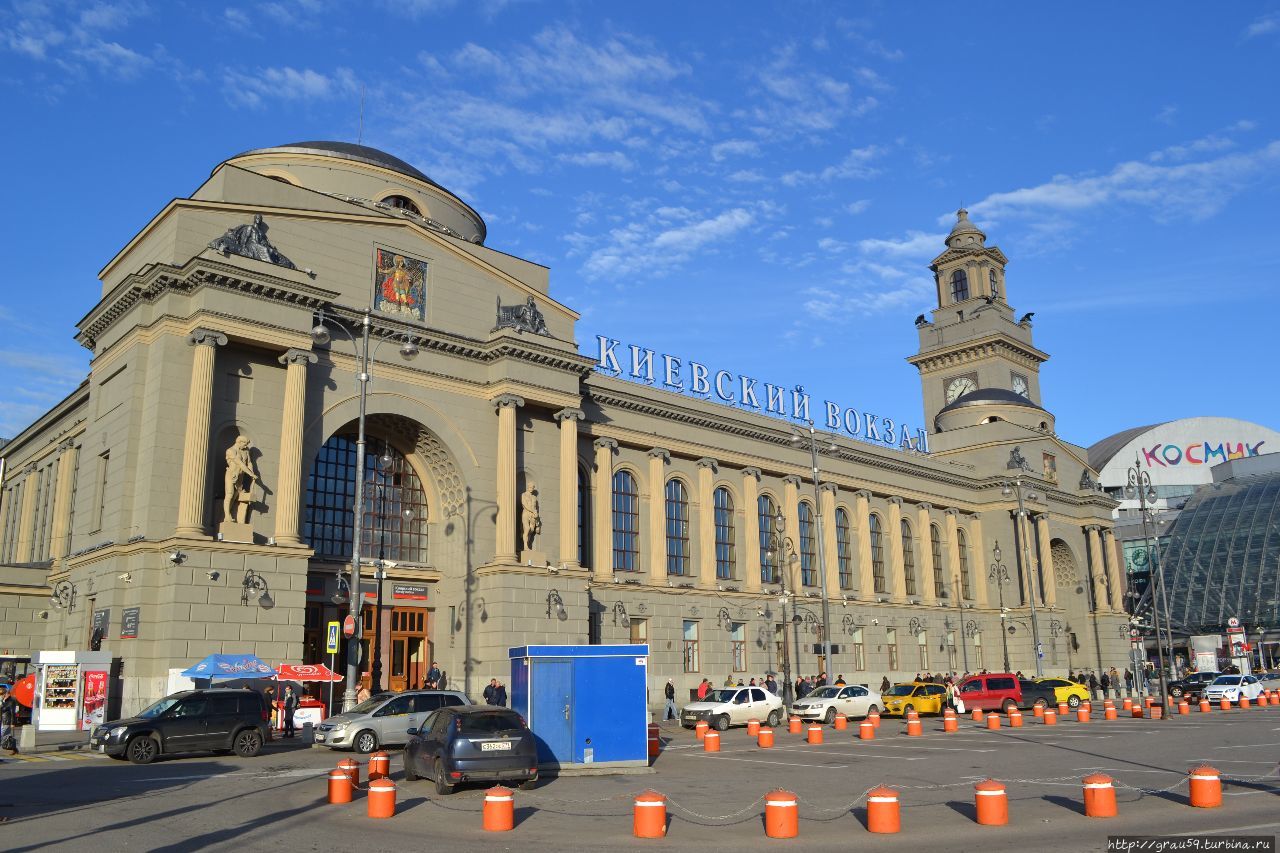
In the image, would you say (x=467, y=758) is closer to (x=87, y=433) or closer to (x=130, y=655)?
(x=130, y=655)

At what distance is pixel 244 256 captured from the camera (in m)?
35.3

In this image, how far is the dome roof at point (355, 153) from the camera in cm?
4441

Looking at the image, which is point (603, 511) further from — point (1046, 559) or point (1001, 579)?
point (1046, 559)

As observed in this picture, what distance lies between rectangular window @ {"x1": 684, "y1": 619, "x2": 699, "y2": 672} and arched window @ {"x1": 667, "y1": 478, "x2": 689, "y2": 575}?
2685 mm

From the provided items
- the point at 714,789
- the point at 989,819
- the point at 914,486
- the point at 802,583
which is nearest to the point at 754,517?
the point at 802,583

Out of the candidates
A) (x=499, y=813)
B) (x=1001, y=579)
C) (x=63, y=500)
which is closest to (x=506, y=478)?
(x=63, y=500)

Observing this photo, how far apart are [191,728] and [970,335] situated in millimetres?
78047

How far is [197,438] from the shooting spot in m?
33.3

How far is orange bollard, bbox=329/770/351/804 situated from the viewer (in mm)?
17203

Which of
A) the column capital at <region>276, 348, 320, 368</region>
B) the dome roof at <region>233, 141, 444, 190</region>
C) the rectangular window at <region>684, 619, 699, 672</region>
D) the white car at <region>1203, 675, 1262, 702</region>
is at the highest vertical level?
the dome roof at <region>233, 141, 444, 190</region>

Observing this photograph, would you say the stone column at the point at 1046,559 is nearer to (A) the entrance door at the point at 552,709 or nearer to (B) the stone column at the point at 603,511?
(B) the stone column at the point at 603,511

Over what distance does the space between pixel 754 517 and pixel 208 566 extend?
1199 inches

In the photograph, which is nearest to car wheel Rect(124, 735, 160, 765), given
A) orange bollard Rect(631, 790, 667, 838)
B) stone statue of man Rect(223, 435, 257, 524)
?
stone statue of man Rect(223, 435, 257, 524)

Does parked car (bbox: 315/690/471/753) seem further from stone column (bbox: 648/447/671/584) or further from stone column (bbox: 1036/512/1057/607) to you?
stone column (bbox: 1036/512/1057/607)
